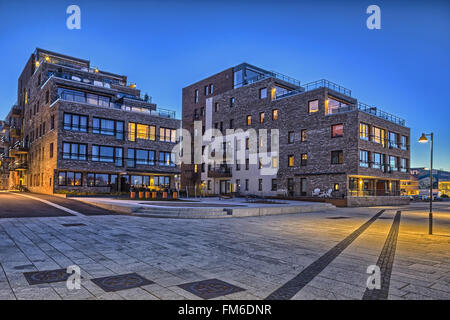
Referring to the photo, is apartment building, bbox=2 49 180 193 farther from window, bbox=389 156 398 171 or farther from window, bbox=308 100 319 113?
window, bbox=389 156 398 171

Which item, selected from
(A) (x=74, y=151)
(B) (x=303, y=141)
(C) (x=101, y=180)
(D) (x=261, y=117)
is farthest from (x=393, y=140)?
(A) (x=74, y=151)

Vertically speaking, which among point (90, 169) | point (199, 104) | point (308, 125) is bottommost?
point (90, 169)

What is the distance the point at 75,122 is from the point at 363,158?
31.2 metres

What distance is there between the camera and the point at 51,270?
5875 mm

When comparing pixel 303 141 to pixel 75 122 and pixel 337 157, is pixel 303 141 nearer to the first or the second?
pixel 337 157

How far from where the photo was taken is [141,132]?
126 ft

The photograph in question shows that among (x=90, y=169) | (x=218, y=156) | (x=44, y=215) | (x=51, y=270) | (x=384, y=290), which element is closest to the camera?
(x=384, y=290)

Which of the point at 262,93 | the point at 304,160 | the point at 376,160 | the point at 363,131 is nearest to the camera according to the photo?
the point at 363,131

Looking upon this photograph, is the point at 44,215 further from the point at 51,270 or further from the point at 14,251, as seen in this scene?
the point at 51,270

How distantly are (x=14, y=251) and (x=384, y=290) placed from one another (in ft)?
26.1

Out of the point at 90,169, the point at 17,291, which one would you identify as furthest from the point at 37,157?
the point at 17,291

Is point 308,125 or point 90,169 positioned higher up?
point 308,125
